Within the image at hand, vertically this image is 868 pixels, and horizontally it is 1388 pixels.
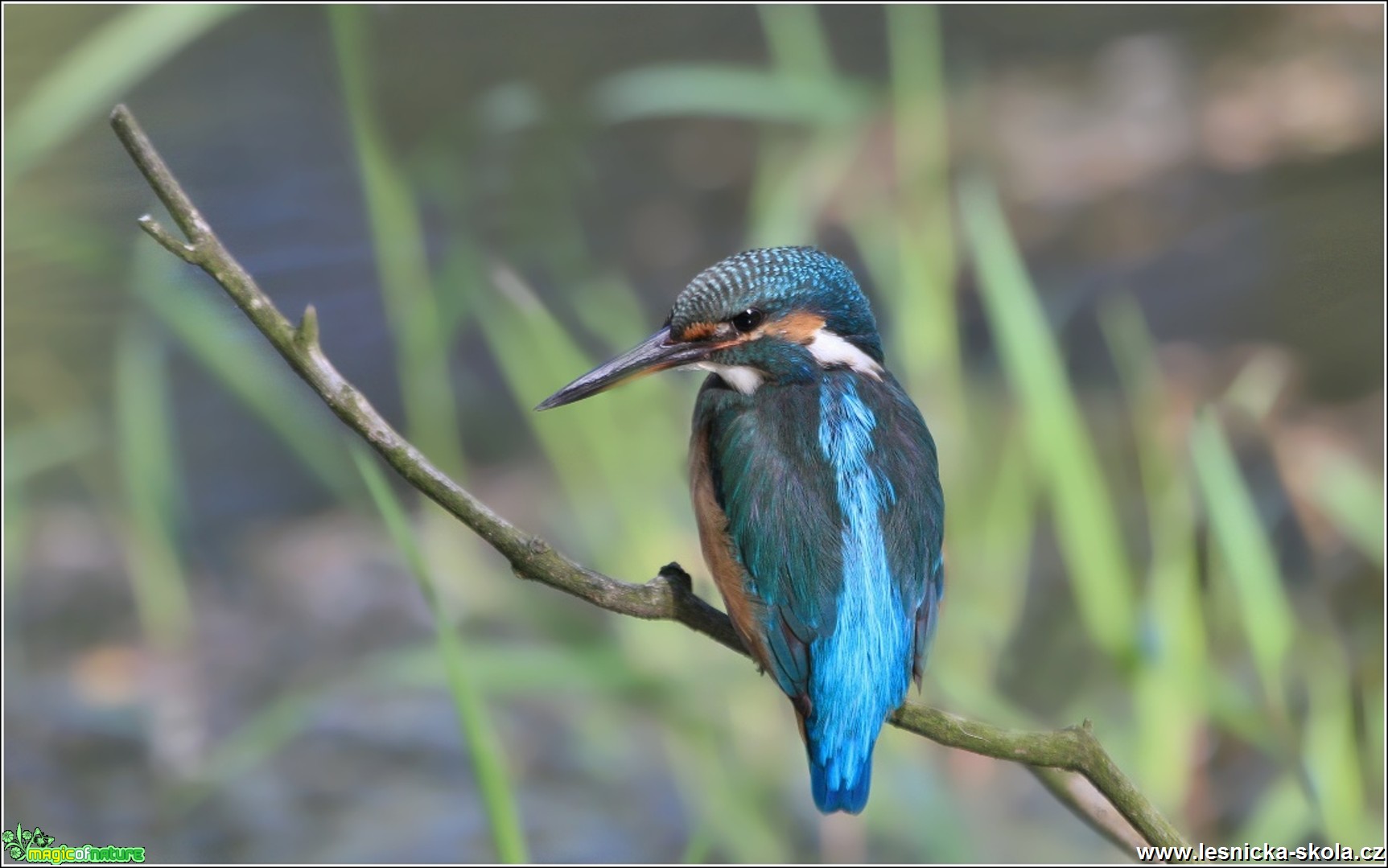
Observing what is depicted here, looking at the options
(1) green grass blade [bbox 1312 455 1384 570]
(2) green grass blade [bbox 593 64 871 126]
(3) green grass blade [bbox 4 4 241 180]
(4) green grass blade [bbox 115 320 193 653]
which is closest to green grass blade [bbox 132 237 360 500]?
(3) green grass blade [bbox 4 4 241 180]

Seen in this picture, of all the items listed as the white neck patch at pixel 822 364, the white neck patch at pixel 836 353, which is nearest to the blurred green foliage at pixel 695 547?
the white neck patch at pixel 822 364

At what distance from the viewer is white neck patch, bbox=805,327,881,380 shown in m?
1.56

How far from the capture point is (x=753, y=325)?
4.97 feet

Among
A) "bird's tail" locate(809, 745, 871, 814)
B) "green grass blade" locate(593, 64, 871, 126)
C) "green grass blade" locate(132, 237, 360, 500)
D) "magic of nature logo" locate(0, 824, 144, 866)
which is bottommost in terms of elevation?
"bird's tail" locate(809, 745, 871, 814)

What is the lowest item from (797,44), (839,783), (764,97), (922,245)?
(839,783)

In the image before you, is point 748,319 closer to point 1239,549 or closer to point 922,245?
point 1239,549

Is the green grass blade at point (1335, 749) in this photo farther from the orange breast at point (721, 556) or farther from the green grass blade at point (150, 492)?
the green grass blade at point (150, 492)

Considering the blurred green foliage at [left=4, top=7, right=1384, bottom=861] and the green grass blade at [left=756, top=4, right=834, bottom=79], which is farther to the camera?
the green grass blade at [left=756, top=4, right=834, bottom=79]

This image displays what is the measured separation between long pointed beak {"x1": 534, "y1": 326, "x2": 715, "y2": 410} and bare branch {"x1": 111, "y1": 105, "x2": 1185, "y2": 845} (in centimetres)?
25

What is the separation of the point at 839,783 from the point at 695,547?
161 centimetres

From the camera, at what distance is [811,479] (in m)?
1.39

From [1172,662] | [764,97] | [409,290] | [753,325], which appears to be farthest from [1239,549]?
[409,290]

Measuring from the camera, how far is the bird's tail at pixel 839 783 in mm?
1267

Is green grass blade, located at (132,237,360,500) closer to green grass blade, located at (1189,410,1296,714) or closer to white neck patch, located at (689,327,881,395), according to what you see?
white neck patch, located at (689,327,881,395)
